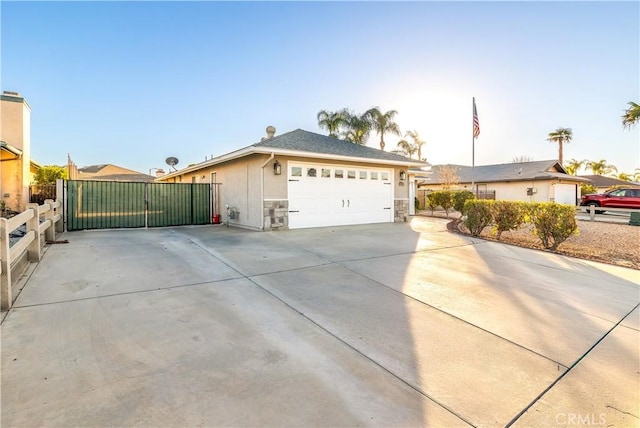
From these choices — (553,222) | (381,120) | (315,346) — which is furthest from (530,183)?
(315,346)

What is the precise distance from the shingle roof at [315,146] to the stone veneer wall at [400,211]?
6.05ft

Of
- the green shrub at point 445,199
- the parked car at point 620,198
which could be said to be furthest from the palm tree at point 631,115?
the parked car at point 620,198

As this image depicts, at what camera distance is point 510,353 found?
2660mm

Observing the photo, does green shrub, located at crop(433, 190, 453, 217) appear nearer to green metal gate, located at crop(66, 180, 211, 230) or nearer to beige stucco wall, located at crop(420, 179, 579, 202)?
beige stucco wall, located at crop(420, 179, 579, 202)

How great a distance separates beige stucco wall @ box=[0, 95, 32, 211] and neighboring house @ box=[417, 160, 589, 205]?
22.4m

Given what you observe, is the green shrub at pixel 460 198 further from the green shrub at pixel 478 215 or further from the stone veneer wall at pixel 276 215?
the stone veneer wall at pixel 276 215

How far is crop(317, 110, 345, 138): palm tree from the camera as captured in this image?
24922 mm

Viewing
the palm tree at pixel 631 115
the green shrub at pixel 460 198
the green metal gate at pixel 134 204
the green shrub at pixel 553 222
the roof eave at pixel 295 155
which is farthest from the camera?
the green shrub at pixel 460 198

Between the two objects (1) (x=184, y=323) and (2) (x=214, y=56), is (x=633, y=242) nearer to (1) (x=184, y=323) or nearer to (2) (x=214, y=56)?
(1) (x=184, y=323)

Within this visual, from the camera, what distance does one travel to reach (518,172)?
2502 cm

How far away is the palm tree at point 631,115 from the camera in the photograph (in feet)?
37.4

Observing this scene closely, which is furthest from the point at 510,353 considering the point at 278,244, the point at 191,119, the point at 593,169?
the point at 593,169

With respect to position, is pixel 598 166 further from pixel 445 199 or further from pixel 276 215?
pixel 276 215

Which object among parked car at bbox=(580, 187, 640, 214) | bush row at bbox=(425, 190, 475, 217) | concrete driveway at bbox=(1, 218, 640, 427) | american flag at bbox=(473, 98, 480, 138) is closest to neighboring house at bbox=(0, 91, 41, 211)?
concrete driveway at bbox=(1, 218, 640, 427)
